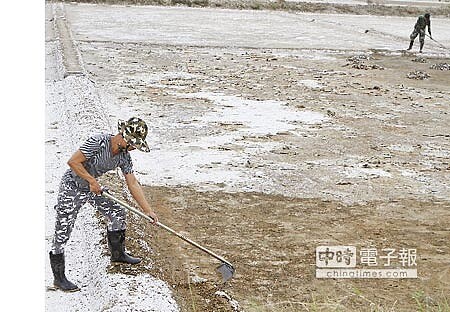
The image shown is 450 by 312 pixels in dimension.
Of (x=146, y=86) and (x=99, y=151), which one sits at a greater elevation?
(x=99, y=151)

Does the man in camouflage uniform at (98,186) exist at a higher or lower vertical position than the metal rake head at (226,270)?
higher

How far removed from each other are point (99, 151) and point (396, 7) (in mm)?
35454

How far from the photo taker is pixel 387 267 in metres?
6.14

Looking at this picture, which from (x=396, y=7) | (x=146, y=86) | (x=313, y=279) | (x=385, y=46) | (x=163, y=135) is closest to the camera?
(x=313, y=279)

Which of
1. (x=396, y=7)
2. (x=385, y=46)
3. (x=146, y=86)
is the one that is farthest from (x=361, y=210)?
(x=396, y=7)

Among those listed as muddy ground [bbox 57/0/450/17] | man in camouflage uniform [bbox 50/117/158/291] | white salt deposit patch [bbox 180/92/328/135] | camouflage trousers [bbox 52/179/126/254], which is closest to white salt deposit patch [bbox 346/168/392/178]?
white salt deposit patch [bbox 180/92/328/135]

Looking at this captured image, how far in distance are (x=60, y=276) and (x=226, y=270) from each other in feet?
4.21

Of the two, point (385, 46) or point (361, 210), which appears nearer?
point (361, 210)

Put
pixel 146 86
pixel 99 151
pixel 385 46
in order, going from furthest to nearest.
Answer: pixel 385 46
pixel 146 86
pixel 99 151

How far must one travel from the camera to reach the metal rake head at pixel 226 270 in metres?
5.50

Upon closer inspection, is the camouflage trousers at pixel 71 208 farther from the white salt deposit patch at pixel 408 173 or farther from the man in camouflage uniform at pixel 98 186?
the white salt deposit patch at pixel 408 173

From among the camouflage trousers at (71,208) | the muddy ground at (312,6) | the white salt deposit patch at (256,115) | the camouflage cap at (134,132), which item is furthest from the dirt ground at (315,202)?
the muddy ground at (312,6)

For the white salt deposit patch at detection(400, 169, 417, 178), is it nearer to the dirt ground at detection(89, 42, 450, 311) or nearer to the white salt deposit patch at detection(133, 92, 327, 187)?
the dirt ground at detection(89, 42, 450, 311)

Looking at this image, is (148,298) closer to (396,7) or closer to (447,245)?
(447,245)
